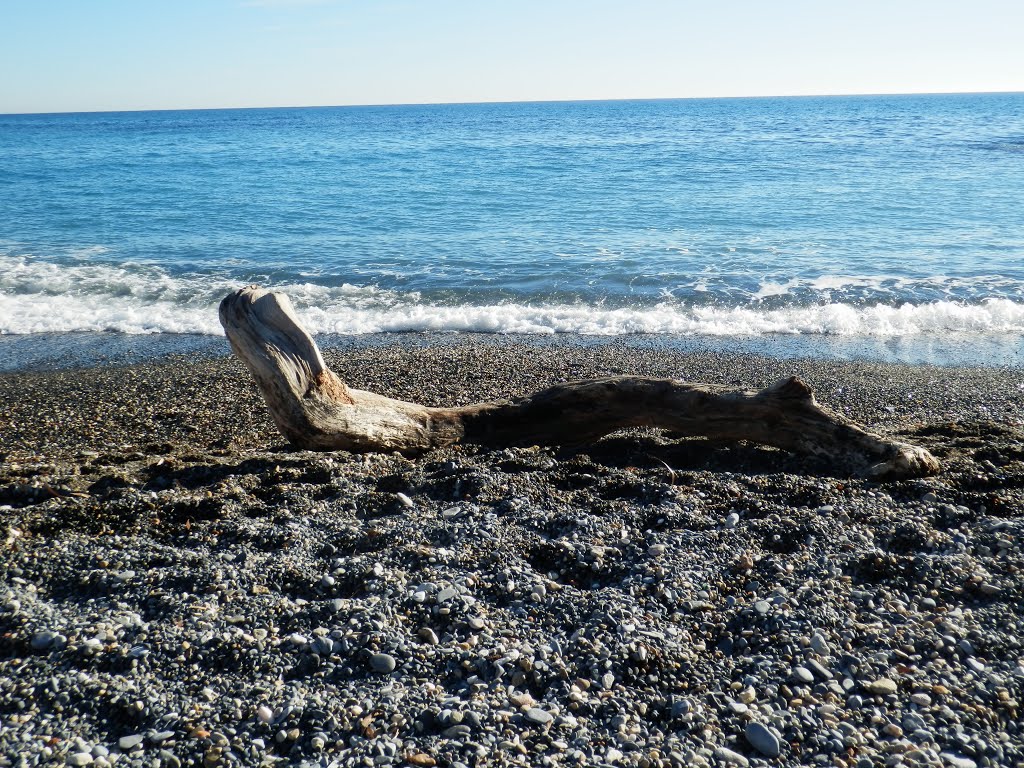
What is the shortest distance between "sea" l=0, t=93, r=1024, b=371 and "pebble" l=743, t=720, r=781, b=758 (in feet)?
28.6

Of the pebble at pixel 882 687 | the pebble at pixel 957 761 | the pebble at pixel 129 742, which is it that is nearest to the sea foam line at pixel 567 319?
the pebble at pixel 882 687

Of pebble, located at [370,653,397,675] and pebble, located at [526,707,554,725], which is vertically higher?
pebble, located at [370,653,397,675]

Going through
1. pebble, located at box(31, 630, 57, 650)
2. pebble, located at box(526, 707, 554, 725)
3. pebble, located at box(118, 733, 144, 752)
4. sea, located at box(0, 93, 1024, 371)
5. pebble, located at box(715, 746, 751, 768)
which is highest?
sea, located at box(0, 93, 1024, 371)

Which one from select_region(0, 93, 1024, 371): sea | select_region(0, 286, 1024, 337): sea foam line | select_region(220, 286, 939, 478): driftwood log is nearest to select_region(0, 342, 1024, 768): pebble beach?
select_region(220, 286, 939, 478): driftwood log

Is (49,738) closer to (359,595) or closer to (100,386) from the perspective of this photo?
(359,595)

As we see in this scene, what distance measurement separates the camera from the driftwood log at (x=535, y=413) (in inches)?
232

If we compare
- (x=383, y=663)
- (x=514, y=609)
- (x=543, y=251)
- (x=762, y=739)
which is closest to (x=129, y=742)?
(x=383, y=663)

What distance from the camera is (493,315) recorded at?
42.8ft

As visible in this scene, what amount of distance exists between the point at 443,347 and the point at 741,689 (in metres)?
8.66

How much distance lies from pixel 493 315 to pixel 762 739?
10.4m

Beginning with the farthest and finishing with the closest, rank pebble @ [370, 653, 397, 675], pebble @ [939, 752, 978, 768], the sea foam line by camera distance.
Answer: the sea foam line < pebble @ [370, 653, 397, 675] < pebble @ [939, 752, 978, 768]

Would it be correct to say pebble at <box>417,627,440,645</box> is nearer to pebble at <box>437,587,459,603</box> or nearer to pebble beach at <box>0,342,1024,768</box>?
pebble beach at <box>0,342,1024,768</box>

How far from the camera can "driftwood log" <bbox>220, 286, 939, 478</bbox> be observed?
19.3 feet

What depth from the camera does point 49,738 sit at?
2.97 metres
